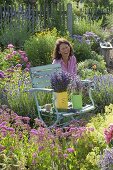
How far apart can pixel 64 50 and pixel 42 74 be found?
803 mm

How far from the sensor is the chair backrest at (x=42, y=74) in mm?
6340

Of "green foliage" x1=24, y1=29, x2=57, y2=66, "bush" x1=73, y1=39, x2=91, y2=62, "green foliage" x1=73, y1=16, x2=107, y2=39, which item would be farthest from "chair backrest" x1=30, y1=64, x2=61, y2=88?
"green foliage" x1=73, y1=16, x2=107, y2=39

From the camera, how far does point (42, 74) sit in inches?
253

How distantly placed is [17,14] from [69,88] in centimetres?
772

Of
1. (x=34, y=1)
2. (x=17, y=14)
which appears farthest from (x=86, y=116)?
(x=34, y=1)

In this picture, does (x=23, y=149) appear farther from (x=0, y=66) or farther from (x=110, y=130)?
(x=0, y=66)

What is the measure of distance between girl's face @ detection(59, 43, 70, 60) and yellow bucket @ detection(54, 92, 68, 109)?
144 cm

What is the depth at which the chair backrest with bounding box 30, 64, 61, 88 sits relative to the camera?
6.34 metres

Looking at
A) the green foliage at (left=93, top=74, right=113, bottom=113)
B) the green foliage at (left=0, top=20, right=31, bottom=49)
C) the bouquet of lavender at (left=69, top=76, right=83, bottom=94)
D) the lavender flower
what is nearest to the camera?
the lavender flower

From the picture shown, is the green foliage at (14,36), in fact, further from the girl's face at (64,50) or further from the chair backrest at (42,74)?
the chair backrest at (42,74)

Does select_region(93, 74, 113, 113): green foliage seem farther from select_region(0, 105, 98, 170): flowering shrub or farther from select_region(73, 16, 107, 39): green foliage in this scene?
select_region(73, 16, 107, 39): green foliage

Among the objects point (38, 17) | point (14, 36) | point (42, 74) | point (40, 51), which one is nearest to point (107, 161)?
point (42, 74)

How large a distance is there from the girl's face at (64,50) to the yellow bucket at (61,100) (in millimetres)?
1440

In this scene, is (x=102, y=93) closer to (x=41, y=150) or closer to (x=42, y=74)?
(x=42, y=74)
